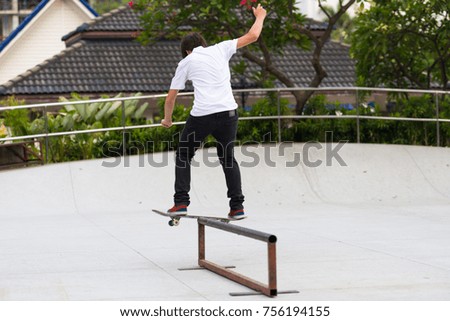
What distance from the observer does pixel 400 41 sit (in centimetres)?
1912

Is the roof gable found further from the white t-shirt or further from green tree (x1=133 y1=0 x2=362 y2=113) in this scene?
the white t-shirt

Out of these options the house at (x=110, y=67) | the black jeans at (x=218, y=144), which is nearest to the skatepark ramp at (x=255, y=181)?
the black jeans at (x=218, y=144)

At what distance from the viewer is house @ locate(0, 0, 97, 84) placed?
44.3 m

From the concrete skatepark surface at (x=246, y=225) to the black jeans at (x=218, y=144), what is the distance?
2.18 feet

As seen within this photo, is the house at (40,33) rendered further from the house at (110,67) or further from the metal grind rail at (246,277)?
the metal grind rail at (246,277)

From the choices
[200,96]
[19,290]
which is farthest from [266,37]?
[19,290]

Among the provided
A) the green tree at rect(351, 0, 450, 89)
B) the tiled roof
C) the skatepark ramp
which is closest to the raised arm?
the skatepark ramp

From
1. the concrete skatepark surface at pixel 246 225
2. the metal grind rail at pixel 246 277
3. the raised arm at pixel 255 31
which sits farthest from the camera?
the raised arm at pixel 255 31

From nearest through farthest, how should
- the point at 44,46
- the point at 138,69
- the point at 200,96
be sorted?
the point at 200,96, the point at 138,69, the point at 44,46

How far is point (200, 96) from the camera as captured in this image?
9.45 metres

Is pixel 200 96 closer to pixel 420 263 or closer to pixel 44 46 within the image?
pixel 420 263

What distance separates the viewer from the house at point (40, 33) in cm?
4434

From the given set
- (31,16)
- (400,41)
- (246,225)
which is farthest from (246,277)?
(31,16)
